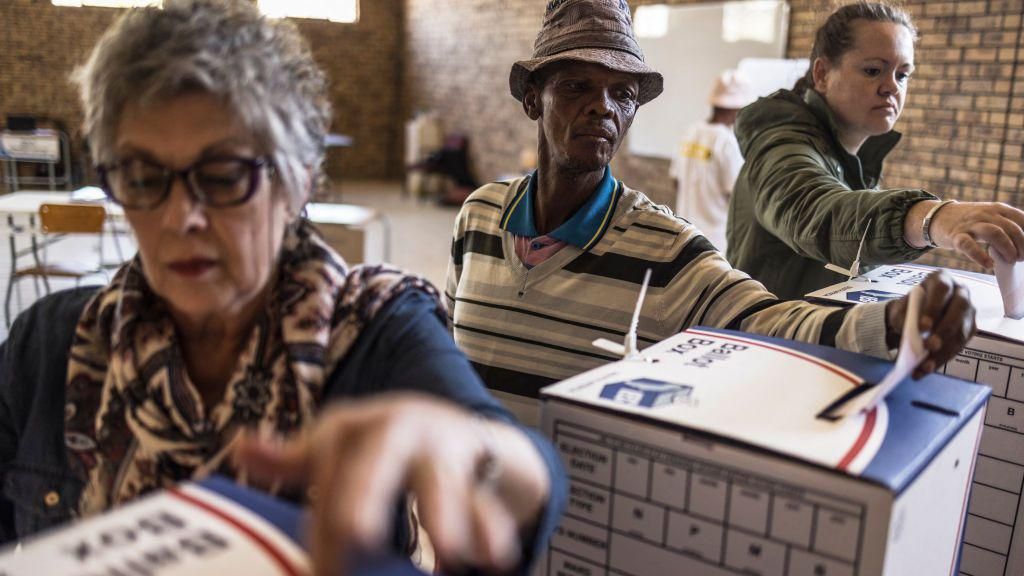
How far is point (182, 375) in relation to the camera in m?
0.94

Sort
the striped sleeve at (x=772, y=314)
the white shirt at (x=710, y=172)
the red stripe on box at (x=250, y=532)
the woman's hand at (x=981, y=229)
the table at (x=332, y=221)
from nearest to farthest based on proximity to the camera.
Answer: the red stripe on box at (x=250, y=532) → the striped sleeve at (x=772, y=314) → the woman's hand at (x=981, y=229) → the white shirt at (x=710, y=172) → the table at (x=332, y=221)

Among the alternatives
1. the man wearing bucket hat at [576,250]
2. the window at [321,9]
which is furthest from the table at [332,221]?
the window at [321,9]

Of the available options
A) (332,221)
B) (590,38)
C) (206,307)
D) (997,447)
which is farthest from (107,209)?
(997,447)

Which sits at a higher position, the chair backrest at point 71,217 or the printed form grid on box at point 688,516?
the printed form grid on box at point 688,516

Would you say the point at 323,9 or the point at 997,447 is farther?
the point at 323,9

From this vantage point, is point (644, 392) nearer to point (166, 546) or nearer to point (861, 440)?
point (861, 440)

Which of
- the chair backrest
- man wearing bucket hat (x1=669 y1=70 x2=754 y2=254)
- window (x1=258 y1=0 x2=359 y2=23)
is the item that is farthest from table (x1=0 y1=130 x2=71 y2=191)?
man wearing bucket hat (x1=669 y1=70 x2=754 y2=254)

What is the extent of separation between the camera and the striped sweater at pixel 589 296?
1.33 metres

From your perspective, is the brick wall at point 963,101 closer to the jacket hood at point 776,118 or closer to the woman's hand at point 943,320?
the jacket hood at point 776,118

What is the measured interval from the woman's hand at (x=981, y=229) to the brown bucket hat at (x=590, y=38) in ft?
1.89

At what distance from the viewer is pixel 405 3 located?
13.2 metres

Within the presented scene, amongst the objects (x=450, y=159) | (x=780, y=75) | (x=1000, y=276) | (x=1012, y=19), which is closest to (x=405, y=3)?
(x=450, y=159)

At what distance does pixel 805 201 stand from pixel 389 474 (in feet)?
4.11

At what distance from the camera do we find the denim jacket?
868mm
